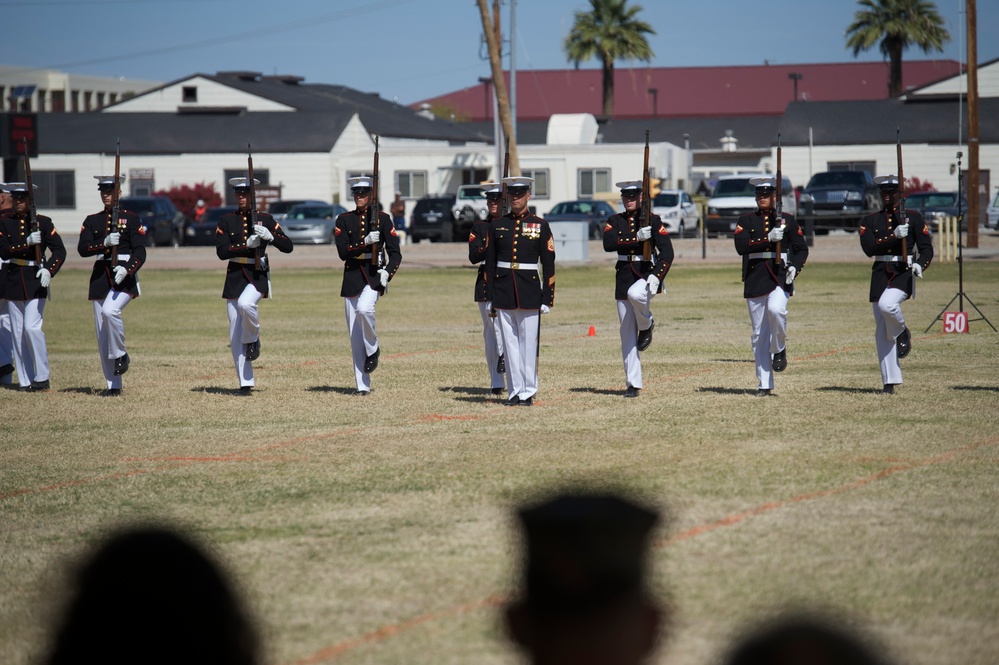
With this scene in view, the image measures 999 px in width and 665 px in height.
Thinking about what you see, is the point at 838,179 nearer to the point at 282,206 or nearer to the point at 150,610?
the point at 282,206

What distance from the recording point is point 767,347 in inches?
481

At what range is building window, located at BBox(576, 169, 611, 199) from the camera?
5503 centimetres

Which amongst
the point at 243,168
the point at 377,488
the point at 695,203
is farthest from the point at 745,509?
the point at 243,168

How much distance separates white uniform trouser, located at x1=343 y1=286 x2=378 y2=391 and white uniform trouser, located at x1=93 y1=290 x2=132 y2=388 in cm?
233

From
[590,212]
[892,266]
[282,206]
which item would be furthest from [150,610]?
[282,206]

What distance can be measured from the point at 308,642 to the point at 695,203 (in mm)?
45723

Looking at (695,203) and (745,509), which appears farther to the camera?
(695,203)

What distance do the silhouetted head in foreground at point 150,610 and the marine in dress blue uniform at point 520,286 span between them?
32.1ft

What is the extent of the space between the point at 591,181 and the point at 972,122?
22461 mm

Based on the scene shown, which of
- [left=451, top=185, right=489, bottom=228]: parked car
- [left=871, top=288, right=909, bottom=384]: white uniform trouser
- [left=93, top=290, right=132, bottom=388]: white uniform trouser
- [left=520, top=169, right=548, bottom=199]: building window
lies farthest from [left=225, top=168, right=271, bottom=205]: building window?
[left=871, top=288, right=909, bottom=384]: white uniform trouser

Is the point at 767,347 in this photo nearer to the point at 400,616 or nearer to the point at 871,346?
the point at 871,346

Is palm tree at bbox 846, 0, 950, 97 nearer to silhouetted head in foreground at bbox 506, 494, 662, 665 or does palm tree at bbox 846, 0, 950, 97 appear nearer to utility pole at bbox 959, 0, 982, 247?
utility pole at bbox 959, 0, 982, 247

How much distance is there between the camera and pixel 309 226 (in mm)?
46938

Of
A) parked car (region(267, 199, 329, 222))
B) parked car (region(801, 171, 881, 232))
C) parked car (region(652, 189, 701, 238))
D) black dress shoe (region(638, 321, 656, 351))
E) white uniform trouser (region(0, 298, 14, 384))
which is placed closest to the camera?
black dress shoe (region(638, 321, 656, 351))
